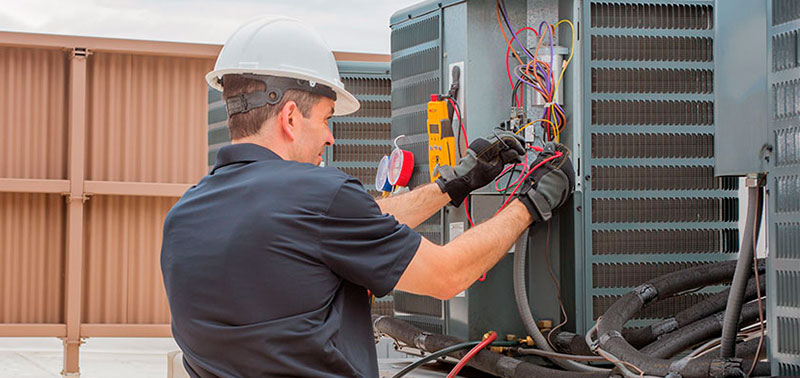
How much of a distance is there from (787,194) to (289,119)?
119 centimetres

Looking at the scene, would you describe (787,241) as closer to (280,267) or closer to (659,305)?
(659,305)

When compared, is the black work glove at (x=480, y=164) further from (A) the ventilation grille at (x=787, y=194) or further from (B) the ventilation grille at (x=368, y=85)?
(B) the ventilation grille at (x=368, y=85)

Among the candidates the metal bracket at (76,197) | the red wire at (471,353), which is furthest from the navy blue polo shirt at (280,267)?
the metal bracket at (76,197)

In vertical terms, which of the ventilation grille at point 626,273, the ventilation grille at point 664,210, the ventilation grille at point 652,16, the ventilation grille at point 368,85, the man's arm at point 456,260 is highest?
the ventilation grille at point 652,16

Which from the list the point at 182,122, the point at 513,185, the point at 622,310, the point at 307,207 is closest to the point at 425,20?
the point at 513,185

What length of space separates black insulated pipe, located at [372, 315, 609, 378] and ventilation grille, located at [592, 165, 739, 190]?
63 cm

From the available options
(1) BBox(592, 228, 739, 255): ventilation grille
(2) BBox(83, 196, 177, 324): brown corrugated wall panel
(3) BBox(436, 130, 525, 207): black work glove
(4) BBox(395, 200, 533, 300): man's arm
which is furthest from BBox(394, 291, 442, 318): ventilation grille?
(2) BBox(83, 196, 177, 324): brown corrugated wall panel

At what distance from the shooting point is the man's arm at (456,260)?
190cm

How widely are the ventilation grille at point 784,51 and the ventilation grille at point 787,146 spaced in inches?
6.1

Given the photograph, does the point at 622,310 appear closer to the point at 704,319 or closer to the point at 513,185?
the point at 704,319

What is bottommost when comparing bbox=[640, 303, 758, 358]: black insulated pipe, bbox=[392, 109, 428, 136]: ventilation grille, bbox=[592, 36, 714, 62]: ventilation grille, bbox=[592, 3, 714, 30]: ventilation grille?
bbox=[640, 303, 758, 358]: black insulated pipe

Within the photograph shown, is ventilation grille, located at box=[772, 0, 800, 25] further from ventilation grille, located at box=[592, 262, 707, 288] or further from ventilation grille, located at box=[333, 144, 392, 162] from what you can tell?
ventilation grille, located at box=[333, 144, 392, 162]

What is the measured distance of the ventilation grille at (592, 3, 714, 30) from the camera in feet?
9.58

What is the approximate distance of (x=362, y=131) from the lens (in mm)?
4262
